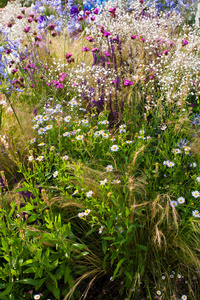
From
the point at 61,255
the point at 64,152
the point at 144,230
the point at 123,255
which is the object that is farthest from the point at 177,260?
the point at 64,152

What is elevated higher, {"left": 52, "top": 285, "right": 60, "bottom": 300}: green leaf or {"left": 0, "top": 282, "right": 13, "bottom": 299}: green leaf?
{"left": 0, "top": 282, "right": 13, "bottom": 299}: green leaf

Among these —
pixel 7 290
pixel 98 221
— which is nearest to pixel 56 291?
pixel 7 290

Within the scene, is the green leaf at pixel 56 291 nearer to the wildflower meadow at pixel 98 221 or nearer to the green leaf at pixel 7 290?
the wildflower meadow at pixel 98 221

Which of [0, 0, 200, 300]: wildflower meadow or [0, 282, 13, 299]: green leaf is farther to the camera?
[0, 0, 200, 300]: wildflower meadow

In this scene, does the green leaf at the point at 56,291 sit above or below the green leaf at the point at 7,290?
below

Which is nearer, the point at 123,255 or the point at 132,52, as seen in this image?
the point at 123,255

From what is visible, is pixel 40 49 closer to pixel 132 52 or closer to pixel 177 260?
pixel 132 52

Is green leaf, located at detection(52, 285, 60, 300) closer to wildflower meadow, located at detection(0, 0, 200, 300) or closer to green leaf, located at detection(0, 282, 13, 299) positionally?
wildflower meadow, located at detection(0, 0, 200, 300)

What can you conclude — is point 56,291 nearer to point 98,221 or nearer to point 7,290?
point 7,290

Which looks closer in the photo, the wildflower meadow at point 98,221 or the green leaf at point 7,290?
the green leaf at point 7,290

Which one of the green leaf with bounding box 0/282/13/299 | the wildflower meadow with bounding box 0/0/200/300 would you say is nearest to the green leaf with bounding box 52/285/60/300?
the wildflower meadow with bounding box 0/0/200/300

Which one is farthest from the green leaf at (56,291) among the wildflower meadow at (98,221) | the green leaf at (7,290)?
the green leaf at (7,290)

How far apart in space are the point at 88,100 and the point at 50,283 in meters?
2.44

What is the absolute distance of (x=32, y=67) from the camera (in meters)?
3.75
